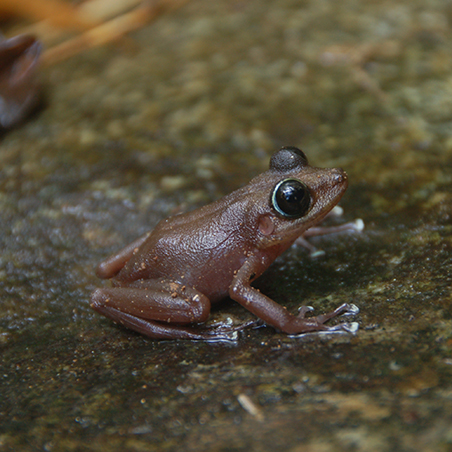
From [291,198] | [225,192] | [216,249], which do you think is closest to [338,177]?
[291,198]

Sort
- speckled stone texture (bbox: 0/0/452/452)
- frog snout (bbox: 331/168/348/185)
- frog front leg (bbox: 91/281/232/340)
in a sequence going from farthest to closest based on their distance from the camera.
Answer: frog snout (bbox: 331/168/348/185) < frog front leg (bbox: 91/281/232/340) < speckled stone texture (bbox: 0/0/452/452)

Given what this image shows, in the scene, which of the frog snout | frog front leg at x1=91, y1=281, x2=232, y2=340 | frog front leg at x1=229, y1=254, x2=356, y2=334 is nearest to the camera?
frog front leg at x1=229, y1=254, x2=356, y2=334

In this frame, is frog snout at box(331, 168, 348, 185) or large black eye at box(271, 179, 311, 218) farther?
frog snout at box(331, 168, 348, 185)

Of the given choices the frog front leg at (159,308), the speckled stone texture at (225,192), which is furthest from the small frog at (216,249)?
the speckled stone texture at (225,192)

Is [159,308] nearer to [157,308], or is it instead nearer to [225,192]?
[157,308]

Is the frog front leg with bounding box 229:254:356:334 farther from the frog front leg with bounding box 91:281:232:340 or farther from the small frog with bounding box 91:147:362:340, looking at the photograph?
the frog front leg with bounding box 91:281:232:340

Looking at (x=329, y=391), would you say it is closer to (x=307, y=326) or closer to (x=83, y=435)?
(x=307, y=326)

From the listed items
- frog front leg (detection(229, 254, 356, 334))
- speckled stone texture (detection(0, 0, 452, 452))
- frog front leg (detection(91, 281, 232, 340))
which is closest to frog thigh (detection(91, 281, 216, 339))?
frog front leg (detection(91, 281, 232, 340))
